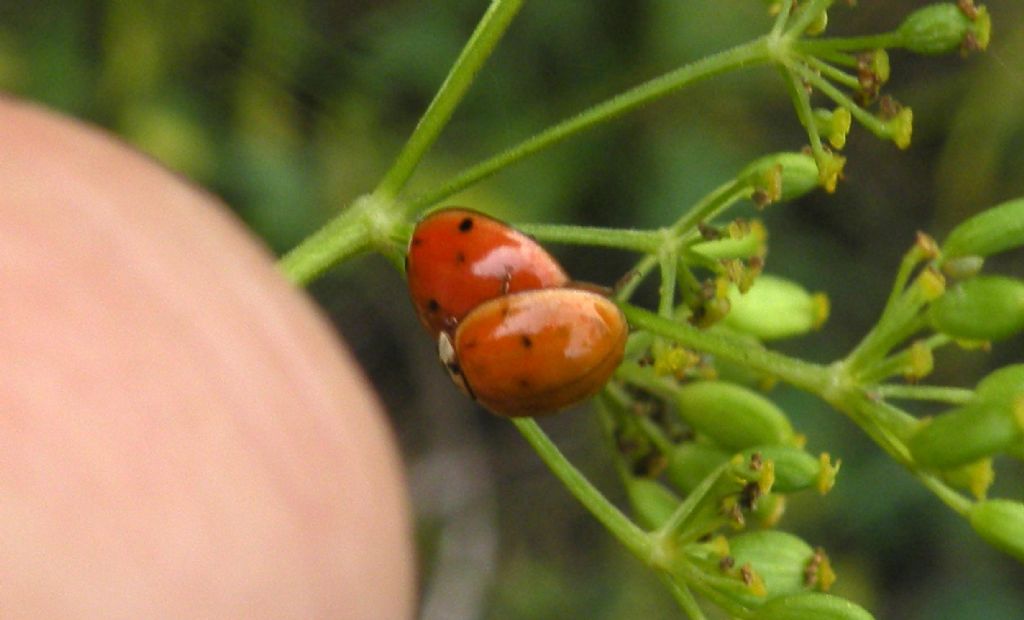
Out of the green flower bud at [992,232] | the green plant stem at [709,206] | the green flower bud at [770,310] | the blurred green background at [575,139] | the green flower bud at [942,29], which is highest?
the green flower bud at [942,29]

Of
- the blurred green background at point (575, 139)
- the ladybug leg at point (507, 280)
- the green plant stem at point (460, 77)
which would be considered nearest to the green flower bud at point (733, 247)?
the ladybug leg at point (507, 280)

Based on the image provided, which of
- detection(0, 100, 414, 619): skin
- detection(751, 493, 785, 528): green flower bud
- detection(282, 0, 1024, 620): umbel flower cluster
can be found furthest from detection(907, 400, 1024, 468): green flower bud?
detection(0, 100, 414, 619): skin

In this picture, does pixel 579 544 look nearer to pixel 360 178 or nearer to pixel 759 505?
pixel 360 178

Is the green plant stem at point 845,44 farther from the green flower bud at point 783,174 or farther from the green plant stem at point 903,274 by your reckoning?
the green plant stem at point 903,274

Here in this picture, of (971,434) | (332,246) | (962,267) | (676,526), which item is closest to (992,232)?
(962,267)

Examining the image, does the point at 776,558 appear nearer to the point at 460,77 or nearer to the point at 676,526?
the point at 676,526

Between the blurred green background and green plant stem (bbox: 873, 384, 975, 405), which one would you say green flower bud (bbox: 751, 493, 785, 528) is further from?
the blurred green background

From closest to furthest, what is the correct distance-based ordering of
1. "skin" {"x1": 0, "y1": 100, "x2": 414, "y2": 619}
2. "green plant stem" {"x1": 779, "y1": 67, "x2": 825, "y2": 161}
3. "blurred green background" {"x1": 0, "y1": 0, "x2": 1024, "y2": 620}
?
"skin" {"x1": 0, "y1": 100, "x2": 414, "y2": 619}
"green plant stem" {"x1": 779, "y1": 67, "x2": 825, "y2": 161}
"blurred green background" {"x1": 0, "y1": 0, "x2": 1024, "y2": 620}
